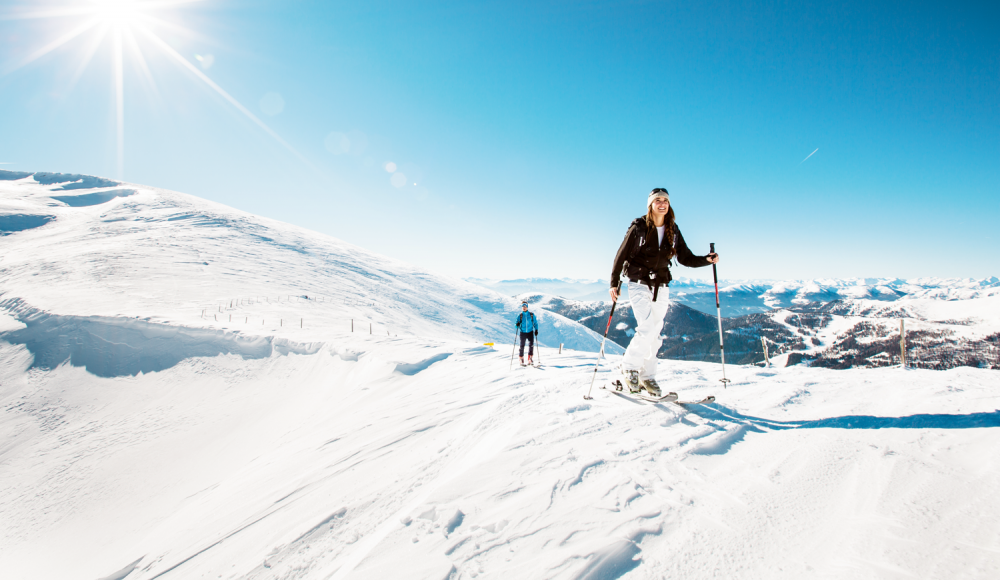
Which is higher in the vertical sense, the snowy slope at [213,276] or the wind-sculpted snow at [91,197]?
the wind-sculpted snow at [91,197]

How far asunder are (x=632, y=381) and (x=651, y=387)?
323 mm

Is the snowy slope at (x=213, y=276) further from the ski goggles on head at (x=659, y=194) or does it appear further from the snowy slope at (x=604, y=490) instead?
the ski goggles on head at (x=659, y=194)

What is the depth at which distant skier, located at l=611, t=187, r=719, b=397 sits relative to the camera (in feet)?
16.0

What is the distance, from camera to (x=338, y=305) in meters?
41.4

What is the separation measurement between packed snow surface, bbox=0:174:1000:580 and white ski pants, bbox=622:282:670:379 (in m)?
0.58

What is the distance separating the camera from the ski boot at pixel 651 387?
15.6 feet

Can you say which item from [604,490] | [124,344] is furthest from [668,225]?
[124,344]

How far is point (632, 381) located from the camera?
A: 510cm

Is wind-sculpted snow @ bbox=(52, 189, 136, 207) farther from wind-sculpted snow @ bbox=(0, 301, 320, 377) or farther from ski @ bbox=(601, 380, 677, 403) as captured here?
ski @ bbox=(601, 380, 677, 403)

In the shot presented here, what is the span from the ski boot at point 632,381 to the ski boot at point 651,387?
4.0 inches

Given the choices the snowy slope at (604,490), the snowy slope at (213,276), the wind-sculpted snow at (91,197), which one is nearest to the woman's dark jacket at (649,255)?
the snowy slope at (604,490)

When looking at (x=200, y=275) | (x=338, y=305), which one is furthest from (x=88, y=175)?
(x=338, y=305)

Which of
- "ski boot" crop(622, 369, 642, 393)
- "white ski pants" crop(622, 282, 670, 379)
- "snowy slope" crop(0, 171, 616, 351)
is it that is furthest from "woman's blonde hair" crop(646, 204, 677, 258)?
"snowy slope" crop(0, 171, 616, 351)

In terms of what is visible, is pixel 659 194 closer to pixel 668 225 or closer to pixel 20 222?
pixel 668 225
